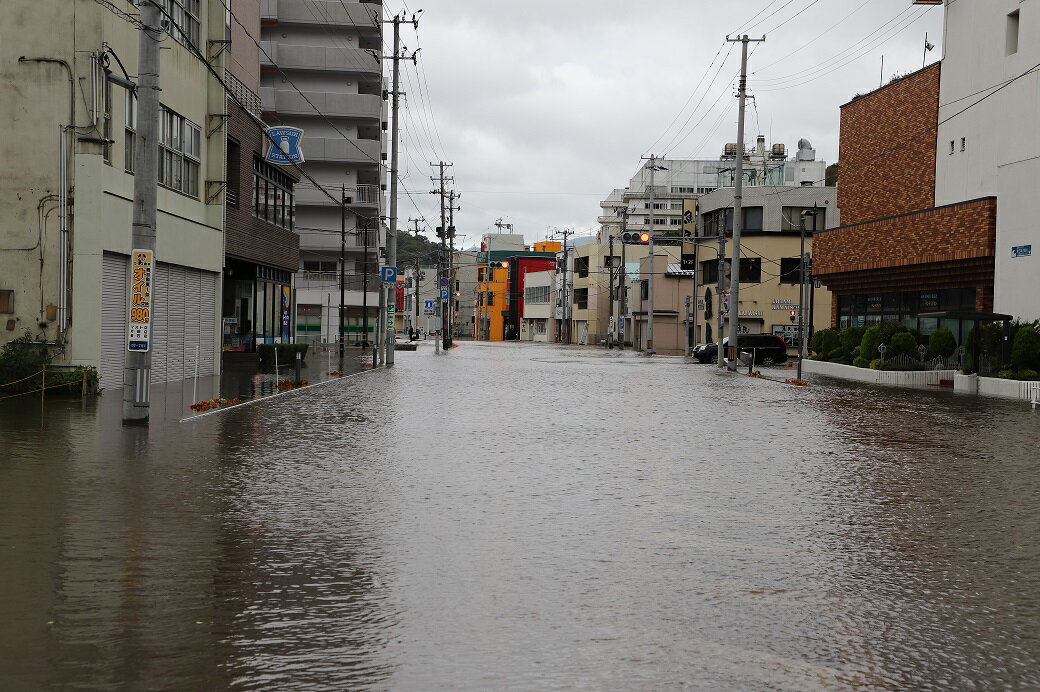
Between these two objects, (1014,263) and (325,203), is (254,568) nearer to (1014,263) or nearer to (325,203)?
(1014,263)

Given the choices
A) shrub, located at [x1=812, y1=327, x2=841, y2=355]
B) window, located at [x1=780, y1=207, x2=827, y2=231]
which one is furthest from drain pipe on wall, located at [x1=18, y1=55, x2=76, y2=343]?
window, located at [x1=780, y1=207, x2=827, y2=231]

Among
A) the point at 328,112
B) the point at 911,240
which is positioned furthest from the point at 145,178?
the point at 328,112

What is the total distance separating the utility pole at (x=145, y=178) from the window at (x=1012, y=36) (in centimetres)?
3296

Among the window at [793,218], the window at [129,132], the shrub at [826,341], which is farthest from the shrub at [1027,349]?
the window at [793,218]

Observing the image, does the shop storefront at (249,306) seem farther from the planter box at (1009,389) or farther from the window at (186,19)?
the planter box at (1009,389)

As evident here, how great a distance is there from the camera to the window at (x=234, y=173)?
37875 millimetres

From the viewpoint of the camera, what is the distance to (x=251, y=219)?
40812mm

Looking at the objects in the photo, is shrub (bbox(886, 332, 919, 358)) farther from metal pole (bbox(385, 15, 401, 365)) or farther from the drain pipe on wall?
the drain pipe on wall

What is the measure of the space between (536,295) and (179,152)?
114381 millimetres

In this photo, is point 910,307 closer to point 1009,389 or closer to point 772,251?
point 1009,389

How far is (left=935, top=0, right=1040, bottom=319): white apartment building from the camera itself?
34625 millimetres

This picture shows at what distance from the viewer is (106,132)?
24.4 meters

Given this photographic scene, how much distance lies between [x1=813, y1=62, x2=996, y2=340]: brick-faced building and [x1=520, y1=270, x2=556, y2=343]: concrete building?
83.2m

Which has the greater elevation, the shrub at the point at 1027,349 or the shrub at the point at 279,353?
the shrub at the point at 1027,349
